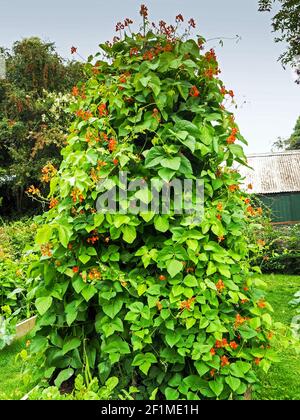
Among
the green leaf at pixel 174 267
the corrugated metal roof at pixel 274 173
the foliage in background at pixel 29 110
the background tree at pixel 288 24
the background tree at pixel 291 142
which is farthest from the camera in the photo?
the background tree at pixel 291 142

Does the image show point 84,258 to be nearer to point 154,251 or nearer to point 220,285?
point 154,251

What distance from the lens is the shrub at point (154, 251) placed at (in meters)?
1.67

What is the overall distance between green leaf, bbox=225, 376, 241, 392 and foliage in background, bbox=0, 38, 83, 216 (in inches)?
538

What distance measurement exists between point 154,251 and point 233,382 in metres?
0.65

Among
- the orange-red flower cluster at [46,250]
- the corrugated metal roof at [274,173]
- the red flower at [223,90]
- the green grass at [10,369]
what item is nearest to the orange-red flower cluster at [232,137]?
the red flower at [223,90]

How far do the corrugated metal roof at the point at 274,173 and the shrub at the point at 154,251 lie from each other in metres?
16.9

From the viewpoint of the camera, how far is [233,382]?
1.65 m

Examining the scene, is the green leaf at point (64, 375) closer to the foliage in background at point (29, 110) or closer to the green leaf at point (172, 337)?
the green leaf at point (172, 337)

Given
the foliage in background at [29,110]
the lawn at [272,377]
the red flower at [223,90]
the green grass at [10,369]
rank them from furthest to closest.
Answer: the foliage in background at [29,110], the green grass at [10,369], the lawn at [272,377], the red flower at [223,90]

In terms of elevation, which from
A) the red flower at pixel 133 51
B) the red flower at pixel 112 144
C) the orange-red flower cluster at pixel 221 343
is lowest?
the orange-red flower cluster at pixel 221 343

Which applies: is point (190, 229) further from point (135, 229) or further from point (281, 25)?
point (281, 25)

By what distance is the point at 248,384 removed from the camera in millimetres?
1794

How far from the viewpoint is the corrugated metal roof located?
19.1 metres

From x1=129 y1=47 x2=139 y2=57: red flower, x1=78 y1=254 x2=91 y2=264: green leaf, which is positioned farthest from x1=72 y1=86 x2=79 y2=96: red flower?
x1=78 y1=254 x2=91 y2=264: green leaf
